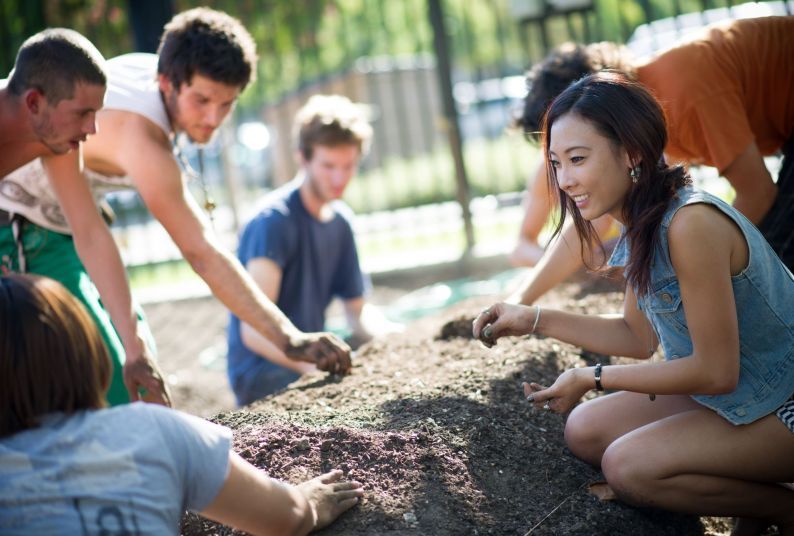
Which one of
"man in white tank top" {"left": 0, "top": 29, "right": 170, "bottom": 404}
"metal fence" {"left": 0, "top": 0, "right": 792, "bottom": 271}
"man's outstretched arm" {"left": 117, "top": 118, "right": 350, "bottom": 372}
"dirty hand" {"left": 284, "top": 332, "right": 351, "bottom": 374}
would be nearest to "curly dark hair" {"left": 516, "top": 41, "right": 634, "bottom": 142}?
"dirty hand" {"left": 284, "top": 332, "right": 351, "bottom": 374}

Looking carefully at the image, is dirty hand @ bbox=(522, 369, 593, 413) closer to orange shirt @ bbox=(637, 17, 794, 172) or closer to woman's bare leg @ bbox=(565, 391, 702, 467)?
woman's bare leg @ bbox=(565, 391, 702, 467)

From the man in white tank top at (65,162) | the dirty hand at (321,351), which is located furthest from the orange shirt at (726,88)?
the man in white tank top at (65,162)

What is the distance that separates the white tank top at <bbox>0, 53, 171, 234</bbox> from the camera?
3396 mm

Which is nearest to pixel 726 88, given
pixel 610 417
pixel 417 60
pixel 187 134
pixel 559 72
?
pixel 559 72

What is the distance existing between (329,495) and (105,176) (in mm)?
1721

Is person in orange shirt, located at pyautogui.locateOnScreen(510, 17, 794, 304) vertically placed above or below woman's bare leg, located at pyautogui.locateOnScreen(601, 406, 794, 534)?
above

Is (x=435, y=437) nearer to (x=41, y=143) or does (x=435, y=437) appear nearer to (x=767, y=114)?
(x=41, y=143)

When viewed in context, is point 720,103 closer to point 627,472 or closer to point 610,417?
point 610,417

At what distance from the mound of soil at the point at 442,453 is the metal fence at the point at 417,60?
3.93m

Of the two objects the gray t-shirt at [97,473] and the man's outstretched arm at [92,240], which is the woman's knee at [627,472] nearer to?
the gray t-shirt at [97,473]

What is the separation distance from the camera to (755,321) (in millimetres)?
2514

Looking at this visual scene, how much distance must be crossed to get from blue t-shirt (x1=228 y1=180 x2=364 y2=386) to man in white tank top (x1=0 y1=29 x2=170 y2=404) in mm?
972

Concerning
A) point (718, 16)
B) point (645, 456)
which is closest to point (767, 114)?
point (645, 456)

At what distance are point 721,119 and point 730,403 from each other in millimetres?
1257
